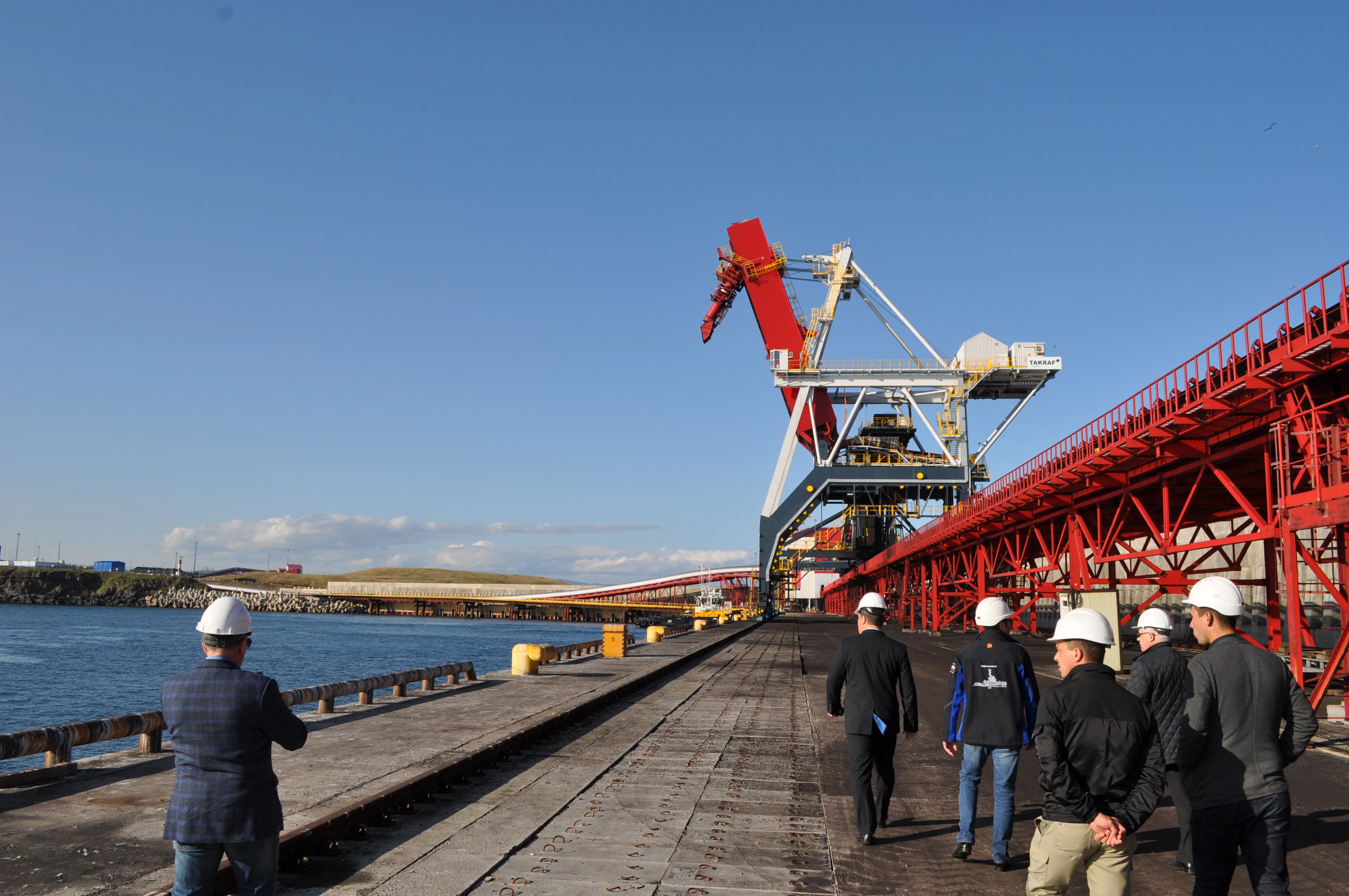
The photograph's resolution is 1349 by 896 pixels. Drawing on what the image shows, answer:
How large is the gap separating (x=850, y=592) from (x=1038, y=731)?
3506 inches

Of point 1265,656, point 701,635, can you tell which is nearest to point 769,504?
point 701,635

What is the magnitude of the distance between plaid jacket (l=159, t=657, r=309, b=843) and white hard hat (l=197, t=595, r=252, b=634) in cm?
14

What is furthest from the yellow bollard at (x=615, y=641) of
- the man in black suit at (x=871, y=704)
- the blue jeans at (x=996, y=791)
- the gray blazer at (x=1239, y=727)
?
the gray blazer at (x=1239, y=727)

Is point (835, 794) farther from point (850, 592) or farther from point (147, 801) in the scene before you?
point (850, 592)

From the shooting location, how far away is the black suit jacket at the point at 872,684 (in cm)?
733

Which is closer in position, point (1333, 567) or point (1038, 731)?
point (1038, 731)

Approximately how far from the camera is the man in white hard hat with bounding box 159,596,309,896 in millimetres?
4027

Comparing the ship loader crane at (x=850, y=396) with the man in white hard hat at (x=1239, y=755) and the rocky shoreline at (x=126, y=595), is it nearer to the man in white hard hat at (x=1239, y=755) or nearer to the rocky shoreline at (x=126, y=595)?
the man in white hard hat at (x=1239, y=755)

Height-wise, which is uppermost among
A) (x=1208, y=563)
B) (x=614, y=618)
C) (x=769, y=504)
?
(x=769, y=504)

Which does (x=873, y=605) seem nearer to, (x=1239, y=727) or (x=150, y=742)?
(x=1239, y=727)

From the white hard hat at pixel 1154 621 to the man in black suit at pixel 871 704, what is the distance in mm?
1791

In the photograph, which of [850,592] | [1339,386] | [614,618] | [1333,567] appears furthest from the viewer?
[614,618]

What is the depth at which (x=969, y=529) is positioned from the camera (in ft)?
134

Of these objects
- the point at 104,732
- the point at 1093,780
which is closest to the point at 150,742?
the point at 104,732
